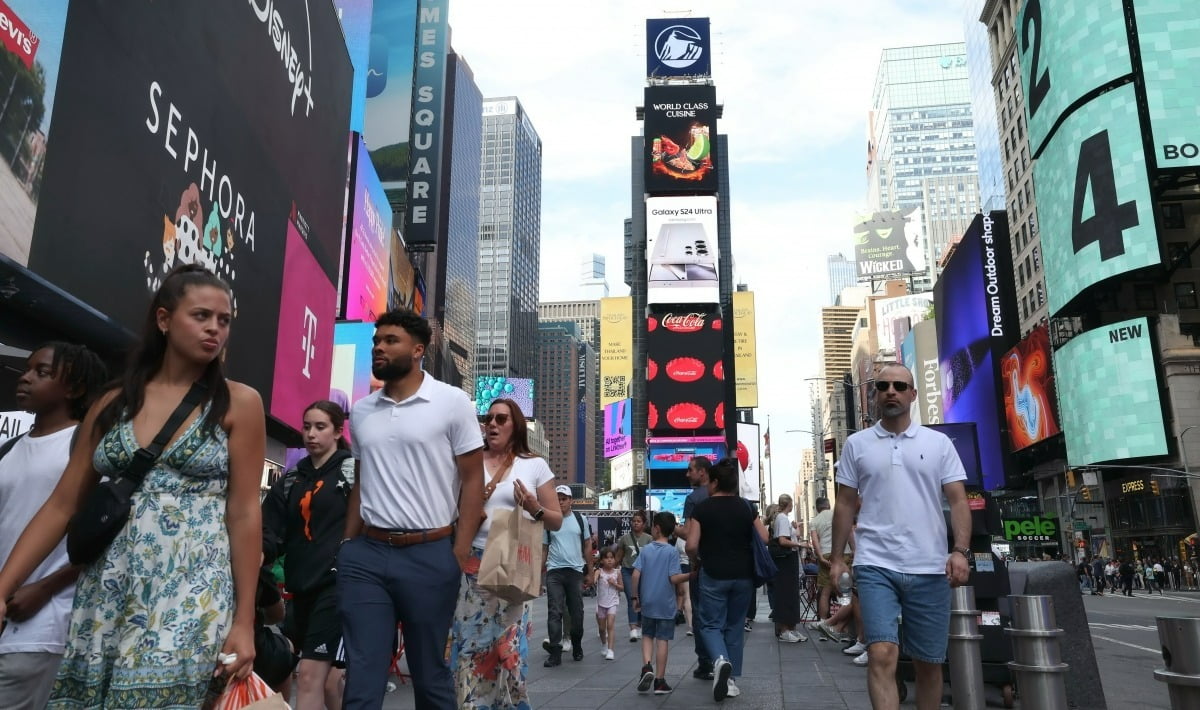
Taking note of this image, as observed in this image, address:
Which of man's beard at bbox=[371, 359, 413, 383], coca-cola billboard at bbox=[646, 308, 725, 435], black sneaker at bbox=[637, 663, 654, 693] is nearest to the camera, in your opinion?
man's beard at bbox=[371, 359, 413, 383]

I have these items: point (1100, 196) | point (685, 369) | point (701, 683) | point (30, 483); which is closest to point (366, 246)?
point (701, 683)

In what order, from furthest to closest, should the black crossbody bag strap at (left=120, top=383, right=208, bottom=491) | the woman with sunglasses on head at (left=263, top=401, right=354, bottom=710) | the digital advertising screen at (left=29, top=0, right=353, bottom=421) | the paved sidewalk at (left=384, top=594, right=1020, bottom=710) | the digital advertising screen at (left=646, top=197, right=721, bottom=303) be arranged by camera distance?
the digital advertising screen at (left=646, top=197, right=721, bottom=303) < the digital advertising screen at (left=29, top=0, right=353, bottom=421) < the paved sidewalk at (left=384, top=594, right=1020, bottom=710) < the woman with sunglasses on head at (left=263, top=401, right=354, bottom=710) < the black crossbody bag strap at (left=120, top=383, right=208, bottom=491)

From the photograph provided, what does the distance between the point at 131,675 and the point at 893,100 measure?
634 ft

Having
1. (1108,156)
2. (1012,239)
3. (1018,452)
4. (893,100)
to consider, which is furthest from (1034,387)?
(893,100)

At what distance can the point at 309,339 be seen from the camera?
1997 centimetres

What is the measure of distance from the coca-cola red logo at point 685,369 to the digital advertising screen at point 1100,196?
2180cm

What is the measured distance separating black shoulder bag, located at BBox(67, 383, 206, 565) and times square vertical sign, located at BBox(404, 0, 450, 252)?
41.3 metres

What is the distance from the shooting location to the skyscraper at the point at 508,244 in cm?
15862

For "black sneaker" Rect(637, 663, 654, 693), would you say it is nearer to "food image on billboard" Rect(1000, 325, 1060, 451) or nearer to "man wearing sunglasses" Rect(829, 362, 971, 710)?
"man wearing sunglasses" Rect(829, 362, 971, 710)

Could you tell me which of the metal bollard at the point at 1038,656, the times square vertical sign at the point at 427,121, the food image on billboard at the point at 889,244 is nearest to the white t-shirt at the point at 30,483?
the metal bollard at the point at 1038,656

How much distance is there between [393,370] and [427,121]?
40877 millimetres

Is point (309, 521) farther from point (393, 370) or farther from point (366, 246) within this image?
point (366, 246)

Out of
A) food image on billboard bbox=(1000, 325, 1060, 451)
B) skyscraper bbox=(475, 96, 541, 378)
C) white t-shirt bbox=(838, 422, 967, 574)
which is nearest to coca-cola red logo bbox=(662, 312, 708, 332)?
food image on billboard bbox=(1000, 325, 1060, 451)

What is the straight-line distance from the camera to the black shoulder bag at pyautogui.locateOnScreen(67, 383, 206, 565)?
2459mm
